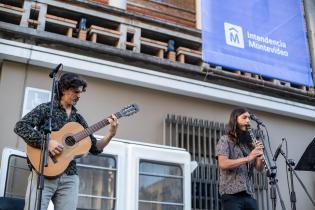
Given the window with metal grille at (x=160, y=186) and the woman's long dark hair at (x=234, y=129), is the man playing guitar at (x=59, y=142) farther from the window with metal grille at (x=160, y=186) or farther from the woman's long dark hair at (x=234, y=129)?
the window with metal grille at (x=160, y=186)

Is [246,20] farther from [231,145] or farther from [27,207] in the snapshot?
[27,207]

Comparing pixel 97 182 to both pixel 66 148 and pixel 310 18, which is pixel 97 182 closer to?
pixel 66 148

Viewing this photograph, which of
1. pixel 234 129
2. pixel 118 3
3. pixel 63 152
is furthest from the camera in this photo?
pixel 118 3

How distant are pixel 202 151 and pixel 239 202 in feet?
8.76

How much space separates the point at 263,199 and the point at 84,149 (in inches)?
150

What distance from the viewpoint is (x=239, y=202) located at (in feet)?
14.4

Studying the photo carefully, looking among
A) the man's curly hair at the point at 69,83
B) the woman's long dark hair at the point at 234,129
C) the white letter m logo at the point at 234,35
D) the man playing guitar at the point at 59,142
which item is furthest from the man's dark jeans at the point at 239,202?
the white letter m logo at the point at 234,35

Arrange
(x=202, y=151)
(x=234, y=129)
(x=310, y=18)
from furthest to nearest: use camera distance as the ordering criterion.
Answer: (x=310, y=18) → (x=202, y=151) → (x=234, y=129)

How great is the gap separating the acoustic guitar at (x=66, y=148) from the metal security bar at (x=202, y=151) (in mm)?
2568

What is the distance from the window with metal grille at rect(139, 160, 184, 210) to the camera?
6.02 meters

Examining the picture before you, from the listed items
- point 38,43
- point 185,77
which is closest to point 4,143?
point 38,43

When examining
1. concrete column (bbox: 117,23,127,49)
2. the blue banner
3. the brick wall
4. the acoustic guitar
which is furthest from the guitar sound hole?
the brick wall

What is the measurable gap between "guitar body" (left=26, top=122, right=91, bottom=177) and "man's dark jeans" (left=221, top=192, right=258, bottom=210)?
4.40 feet

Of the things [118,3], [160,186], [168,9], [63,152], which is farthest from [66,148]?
[168,9]
